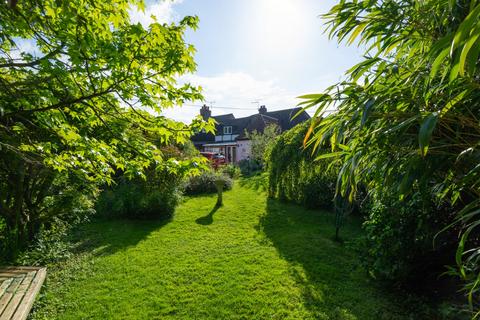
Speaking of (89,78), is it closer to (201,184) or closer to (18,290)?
(18,290)

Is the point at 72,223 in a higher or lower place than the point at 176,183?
lower

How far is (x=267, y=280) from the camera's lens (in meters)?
4.44

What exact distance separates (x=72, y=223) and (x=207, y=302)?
179 inches

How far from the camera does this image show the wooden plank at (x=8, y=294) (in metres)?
2.90

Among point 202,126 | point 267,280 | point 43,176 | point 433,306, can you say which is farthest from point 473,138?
point 43,176

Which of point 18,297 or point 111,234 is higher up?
point 18,297

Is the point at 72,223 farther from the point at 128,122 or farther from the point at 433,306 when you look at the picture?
the point at 433,306

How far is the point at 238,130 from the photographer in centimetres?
3150

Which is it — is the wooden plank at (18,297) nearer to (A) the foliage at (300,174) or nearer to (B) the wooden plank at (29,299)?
(B) the wooden plank at (29,299)

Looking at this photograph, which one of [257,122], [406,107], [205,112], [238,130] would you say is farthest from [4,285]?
[205,112]

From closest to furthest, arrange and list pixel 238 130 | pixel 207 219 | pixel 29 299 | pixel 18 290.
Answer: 1. pixel 29 299
2. pixel 18 290
3. pixel 207 219
4. pixel 238 130

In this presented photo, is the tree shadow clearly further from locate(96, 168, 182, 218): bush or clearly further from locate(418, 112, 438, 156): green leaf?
locate(418, 112, 438, 156): green leaf

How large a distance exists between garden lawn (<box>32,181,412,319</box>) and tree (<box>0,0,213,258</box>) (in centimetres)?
236

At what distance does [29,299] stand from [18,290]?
0.37 meters
